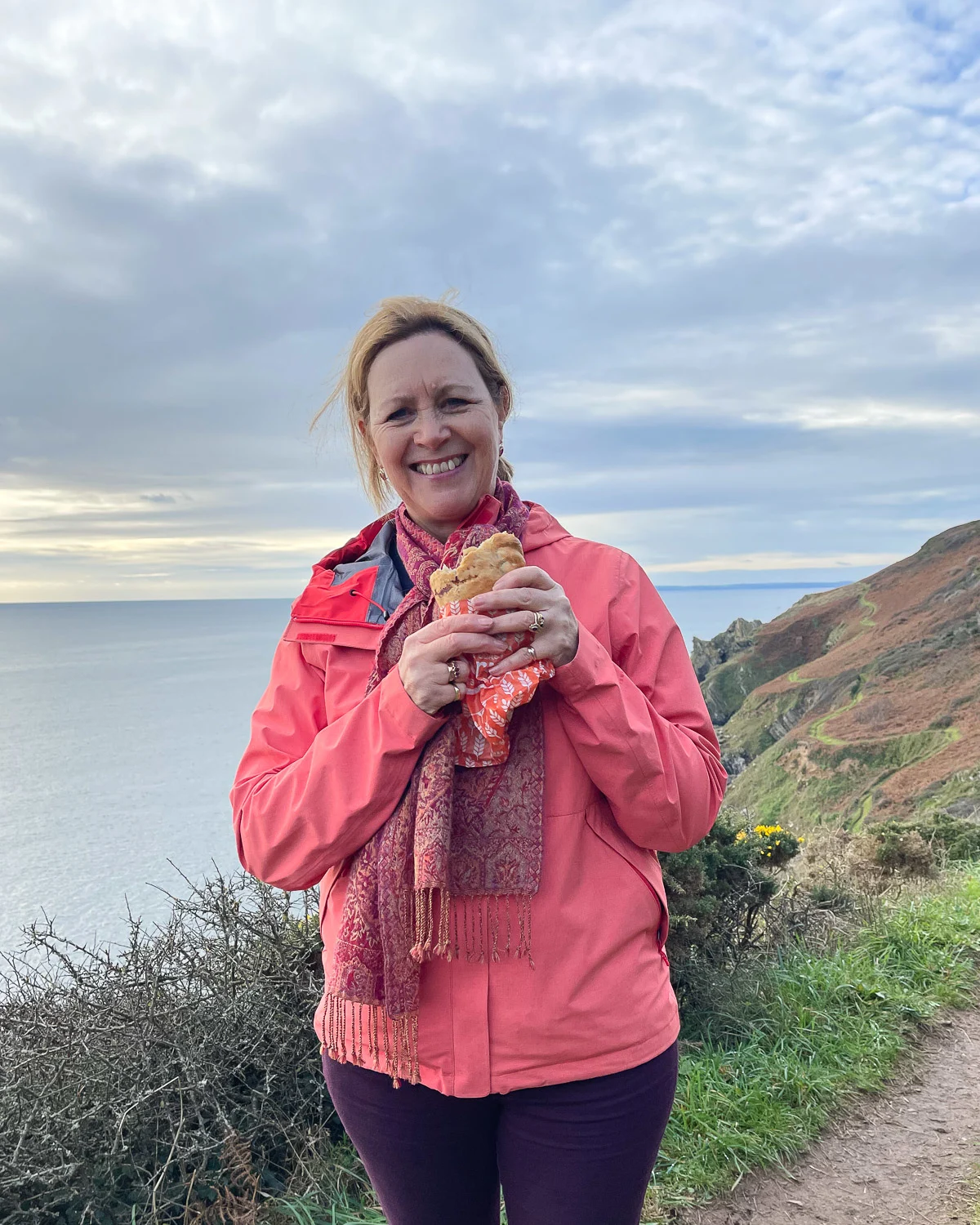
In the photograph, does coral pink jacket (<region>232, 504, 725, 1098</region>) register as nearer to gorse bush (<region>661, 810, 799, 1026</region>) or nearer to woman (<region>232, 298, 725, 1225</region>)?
woman (<region>232, 298, 725, 1225</region>)

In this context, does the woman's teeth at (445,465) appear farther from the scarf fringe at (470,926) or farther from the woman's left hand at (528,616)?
the scarf fringe at (470,926)

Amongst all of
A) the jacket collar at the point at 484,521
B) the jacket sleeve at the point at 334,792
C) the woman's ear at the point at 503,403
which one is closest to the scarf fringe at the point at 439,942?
the jacket sleeve at the point at 334,792

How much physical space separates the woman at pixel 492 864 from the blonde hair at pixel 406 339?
0.07 meters

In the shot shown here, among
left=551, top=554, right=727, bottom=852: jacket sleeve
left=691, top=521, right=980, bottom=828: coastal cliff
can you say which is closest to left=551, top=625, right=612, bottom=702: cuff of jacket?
left=551, top=554, right=727, bottom=852: jacket sleeve

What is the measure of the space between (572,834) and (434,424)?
0.90 meters

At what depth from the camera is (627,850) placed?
1684 millimetres

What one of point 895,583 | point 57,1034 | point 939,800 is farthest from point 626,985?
point 895,583

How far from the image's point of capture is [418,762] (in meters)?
1.67

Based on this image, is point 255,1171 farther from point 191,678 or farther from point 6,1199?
point 191,678

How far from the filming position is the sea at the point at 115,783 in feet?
45.1

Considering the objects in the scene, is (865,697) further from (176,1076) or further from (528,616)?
(528,616)

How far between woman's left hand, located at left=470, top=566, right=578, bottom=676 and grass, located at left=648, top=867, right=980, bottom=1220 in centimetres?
304

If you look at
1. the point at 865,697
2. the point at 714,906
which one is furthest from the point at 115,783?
the point at 714,906

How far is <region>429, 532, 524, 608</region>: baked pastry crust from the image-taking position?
161 cm
